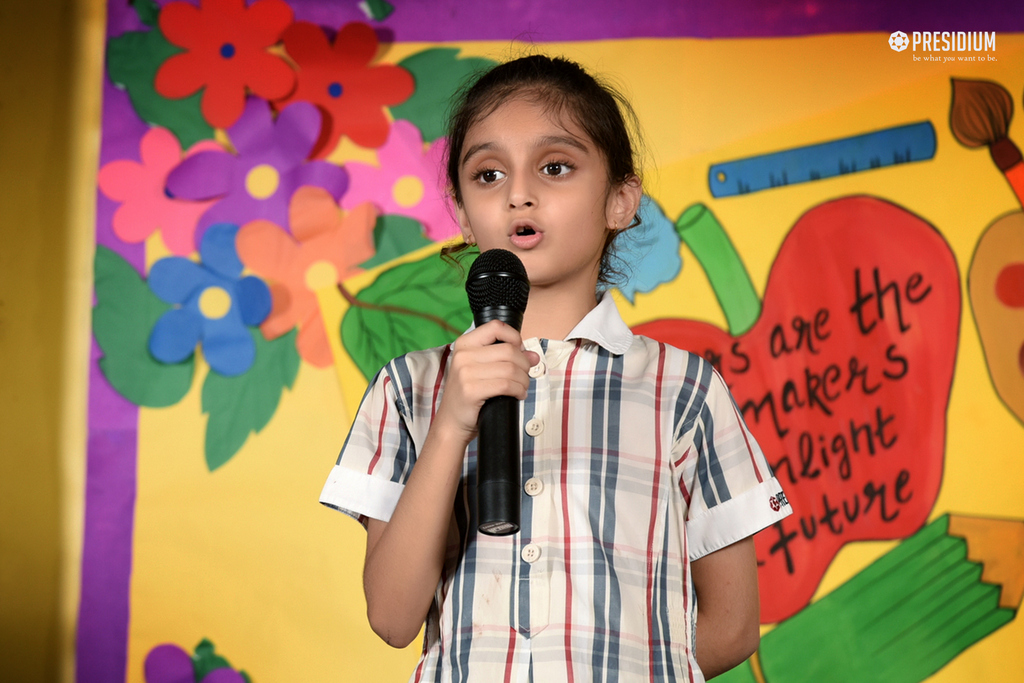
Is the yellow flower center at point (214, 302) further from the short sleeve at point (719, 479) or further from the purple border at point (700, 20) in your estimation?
the short sleeve at point (719, 479)

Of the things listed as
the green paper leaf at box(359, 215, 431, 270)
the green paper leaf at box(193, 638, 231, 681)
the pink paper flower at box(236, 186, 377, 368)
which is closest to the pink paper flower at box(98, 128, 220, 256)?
the pink paper flower at box(236, 186, 377, 368)

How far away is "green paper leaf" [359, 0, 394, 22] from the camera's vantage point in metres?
1.81

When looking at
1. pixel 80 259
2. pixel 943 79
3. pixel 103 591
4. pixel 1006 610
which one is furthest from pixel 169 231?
pixel 1006 610

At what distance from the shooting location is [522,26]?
179 cm

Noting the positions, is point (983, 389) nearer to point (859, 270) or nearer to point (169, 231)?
point (859, 270)

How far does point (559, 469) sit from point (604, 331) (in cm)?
16

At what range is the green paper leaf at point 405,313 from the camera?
1.70 meters

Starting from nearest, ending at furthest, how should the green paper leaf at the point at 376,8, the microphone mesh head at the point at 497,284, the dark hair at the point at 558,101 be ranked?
the microphone mesh head at the point at 497,284 → the dark hair at the point at 558,101 → the green paper leaf at the point at 376,8

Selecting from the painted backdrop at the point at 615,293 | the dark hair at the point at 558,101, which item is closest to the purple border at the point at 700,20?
the painted backdrop at the point at 615,293

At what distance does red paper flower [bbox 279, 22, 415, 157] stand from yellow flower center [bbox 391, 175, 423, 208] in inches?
3.8

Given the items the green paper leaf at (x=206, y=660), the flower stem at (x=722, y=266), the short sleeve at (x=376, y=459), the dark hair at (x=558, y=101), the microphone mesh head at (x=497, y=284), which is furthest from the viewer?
the flower stem at (x=722, y=266)

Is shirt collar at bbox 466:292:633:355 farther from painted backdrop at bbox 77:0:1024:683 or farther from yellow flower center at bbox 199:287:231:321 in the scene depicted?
yellow flower center at bbox 199:287:231:321

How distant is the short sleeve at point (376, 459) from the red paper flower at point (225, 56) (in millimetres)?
1096

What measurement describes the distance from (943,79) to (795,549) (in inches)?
38.7
